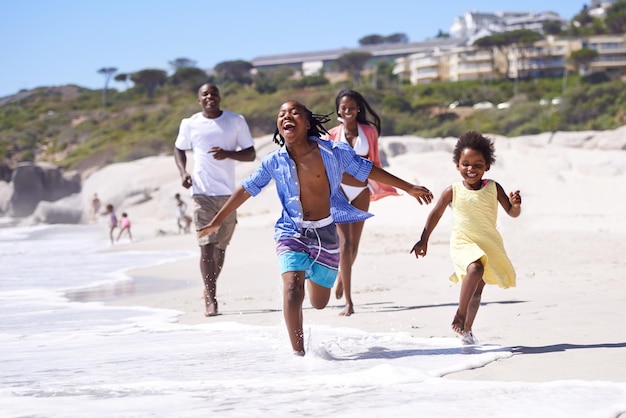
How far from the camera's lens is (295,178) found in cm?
498

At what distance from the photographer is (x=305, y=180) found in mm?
5023

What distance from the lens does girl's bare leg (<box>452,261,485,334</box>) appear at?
503cm

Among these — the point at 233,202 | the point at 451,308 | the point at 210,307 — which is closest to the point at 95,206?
the point at 210,307

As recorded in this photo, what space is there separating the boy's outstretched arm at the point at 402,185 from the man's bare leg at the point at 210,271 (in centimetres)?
239

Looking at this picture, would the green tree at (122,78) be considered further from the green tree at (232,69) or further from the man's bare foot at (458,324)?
the man's bare foot at (458,324)

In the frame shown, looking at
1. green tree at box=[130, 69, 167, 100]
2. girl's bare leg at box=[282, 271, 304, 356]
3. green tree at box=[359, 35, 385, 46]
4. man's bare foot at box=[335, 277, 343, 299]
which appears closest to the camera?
girl's bare leg at box=[282, 271, 304, 356]

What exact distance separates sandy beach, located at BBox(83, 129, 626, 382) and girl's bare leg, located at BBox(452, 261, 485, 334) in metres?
0.21

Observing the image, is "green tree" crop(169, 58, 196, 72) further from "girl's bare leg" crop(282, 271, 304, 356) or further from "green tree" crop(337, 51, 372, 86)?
"girl's bare leg" crop(282, 271, 304, 356)

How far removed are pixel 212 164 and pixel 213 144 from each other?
0.54ft

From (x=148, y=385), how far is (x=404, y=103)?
6176 centimetres

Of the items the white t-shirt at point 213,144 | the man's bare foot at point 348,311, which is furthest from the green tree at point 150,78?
the man's bare foot at point 348,311

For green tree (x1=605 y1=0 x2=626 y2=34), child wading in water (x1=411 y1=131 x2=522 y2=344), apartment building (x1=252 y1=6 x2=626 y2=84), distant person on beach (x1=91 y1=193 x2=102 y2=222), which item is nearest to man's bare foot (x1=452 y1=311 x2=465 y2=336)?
child wading in water (x1=411 y1=131 x2=522 y2=344)

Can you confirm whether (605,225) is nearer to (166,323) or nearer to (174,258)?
(174,258)

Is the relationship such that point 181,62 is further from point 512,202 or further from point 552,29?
point 512,202
